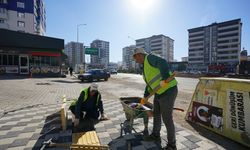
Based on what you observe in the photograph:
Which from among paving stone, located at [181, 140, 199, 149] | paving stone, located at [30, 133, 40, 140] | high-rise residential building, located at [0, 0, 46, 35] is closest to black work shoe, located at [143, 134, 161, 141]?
paving stone, located at [181, 140, 199, 149]

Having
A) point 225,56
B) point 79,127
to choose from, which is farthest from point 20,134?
point 225,56

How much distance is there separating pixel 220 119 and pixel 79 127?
3517mm

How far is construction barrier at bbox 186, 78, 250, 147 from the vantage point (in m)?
4.32

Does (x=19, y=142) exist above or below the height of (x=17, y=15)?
below

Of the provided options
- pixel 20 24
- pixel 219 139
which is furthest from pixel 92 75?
pixel 20 24

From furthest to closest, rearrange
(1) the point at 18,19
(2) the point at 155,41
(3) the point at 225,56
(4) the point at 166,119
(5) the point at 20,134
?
(2) the point at 155,41 → (3) the point at 225,56 → (1) the point at 18,19 → (5) the point at 20,134 → (4) the point at 166,119

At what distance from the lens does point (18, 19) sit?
57156 millimetres

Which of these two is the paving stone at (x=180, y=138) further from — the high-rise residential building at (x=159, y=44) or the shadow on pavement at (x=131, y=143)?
the high-rise residential building at (x=159, y=44)

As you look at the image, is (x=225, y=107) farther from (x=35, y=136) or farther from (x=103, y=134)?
(x=35, y=136)

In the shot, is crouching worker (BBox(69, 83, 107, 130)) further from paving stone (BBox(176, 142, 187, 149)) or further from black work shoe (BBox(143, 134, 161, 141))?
paving stone (BBox(176, 142, 187, 149))

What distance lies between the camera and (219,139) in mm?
4633

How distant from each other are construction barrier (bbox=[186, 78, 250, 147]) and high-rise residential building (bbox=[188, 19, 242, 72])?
98827 mm

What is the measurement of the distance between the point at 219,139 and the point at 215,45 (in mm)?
115358

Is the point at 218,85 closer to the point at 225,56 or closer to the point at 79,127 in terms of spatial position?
the point at 79,127
